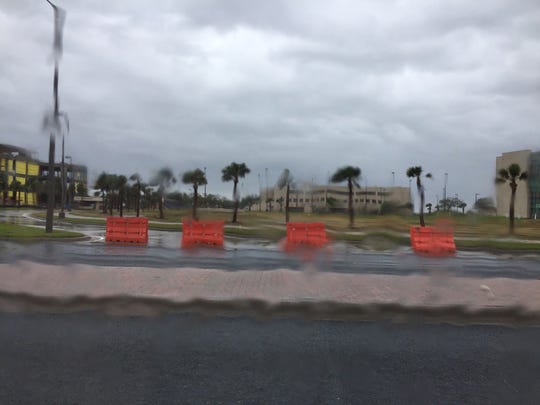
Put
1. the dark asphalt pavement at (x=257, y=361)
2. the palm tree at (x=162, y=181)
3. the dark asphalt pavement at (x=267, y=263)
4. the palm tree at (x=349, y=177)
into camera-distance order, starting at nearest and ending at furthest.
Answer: the dark asphalt pavement at (x=257, y=361), the palm tree at (x=162, y=181), the dark asphalt pavement at (x=267, y=263), the palm tree at (x=349, y=177)

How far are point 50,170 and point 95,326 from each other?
17.8 metres

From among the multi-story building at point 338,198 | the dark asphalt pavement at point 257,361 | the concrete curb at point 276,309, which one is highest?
the multi-story building at point 338,198

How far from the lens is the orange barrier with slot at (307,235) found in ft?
52.4

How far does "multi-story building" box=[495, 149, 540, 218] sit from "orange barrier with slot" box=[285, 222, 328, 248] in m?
5.65

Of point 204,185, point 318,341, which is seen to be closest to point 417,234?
point 204,185

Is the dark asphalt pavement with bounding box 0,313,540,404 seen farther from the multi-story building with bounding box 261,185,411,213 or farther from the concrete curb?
the multi-story building with bounding box 261,185,411,213

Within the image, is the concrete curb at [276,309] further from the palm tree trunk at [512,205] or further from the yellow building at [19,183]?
the yellow building at [19,183]

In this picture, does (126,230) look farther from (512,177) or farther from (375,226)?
(512,177)

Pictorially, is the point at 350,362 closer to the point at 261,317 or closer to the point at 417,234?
the point at 261,317

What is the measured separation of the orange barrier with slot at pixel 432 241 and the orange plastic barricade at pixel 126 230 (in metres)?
9.48

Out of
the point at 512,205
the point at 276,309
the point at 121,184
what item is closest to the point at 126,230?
the point at 121,184

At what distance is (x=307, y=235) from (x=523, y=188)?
8936mm

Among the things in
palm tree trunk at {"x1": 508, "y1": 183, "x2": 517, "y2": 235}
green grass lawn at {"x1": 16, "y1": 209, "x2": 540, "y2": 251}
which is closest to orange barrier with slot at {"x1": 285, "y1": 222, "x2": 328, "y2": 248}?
green grass lawn at {"x1": 16, "y1": 209, "x2": 540, "y2": 251}

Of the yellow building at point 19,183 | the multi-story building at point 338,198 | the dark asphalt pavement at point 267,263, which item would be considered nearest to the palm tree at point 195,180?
the dark asphalt pavement at point 267,263
